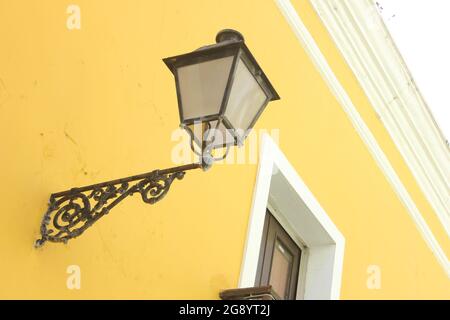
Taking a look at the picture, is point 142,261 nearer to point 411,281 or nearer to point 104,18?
point 104,18

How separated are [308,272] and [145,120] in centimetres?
209

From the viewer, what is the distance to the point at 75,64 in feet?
11.7

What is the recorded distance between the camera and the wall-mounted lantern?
3049 mm

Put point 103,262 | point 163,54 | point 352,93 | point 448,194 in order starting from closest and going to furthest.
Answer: point 103,262
point 163,54
point 352,93
point 448,194

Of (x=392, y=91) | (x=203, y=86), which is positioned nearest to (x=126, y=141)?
(x=203, y=86)

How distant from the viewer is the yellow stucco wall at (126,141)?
3.24m

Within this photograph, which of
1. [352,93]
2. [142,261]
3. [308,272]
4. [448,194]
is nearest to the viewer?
[142,261]

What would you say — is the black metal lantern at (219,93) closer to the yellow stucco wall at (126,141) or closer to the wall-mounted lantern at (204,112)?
the wall-mounted lantern at (204,112)

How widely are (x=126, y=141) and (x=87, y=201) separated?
0.65 meters

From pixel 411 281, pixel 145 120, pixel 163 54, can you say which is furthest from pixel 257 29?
pixel 411 281

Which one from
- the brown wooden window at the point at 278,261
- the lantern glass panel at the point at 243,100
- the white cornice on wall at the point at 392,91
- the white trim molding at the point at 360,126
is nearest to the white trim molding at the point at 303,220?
the brown wooden window at the point at 278,261

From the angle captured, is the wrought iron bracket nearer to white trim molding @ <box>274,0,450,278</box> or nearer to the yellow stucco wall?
the yellow stucco wall

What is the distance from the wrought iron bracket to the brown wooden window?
6.46 ft

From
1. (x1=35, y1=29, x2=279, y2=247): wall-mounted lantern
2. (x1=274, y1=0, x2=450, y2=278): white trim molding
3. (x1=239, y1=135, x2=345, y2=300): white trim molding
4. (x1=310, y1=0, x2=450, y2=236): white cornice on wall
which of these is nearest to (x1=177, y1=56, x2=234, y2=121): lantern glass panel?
(x1=35, y1=29, x2=279, y2=247): wall-mounted lantern
